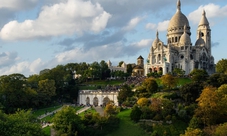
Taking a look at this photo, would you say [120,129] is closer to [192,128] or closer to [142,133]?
[142,133]

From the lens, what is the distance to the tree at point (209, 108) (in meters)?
46.0

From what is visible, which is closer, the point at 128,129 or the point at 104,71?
the point at 128,129

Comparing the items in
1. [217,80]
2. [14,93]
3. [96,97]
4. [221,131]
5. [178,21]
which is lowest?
[221,131]

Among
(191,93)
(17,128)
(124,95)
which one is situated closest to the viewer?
(17,128)

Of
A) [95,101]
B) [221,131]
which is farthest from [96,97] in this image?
[221,131]

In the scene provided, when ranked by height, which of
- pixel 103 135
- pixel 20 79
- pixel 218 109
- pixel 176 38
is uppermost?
pixel 176 38

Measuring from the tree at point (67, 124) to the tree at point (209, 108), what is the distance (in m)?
17.7

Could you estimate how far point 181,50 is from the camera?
9875 cm

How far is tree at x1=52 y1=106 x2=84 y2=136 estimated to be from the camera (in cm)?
4442

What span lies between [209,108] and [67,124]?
68.0ft

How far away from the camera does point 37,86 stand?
71.9 metres

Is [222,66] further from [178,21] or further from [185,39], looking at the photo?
[178,21]

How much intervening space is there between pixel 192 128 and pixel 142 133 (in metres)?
7.72

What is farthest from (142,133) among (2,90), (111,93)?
(2,90)
